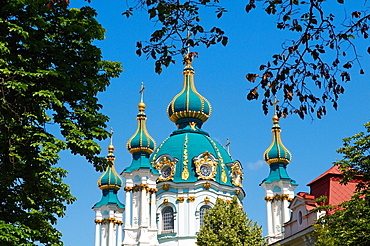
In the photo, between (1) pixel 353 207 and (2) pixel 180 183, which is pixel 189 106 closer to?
(2) pixel 180 183

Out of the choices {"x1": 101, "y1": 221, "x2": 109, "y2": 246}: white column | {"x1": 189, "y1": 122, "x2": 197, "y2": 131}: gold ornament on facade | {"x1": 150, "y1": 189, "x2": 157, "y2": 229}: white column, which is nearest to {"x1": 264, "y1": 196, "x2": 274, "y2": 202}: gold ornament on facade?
{"x1": 189, "y1": 122, "x2": 197, "y2": 131}: gold ornament on facade

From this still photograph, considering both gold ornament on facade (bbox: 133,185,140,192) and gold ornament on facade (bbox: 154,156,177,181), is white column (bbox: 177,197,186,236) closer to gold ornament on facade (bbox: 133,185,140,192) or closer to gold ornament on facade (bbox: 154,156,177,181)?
gold ornament on facade (bbox: 154,156,177,181)

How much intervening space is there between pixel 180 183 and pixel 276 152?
7.97 meters

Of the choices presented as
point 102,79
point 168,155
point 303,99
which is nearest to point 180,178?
point 168,155

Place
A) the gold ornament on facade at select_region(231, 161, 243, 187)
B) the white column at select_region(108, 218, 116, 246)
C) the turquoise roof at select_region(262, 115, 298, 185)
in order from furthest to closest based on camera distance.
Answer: the white column at select_region(108, 218, 116, 246) → the turquoise roof at select_region(262, 115, 298, 185) → the gold ornament on facade at select_region(231, 161, 243, 187)

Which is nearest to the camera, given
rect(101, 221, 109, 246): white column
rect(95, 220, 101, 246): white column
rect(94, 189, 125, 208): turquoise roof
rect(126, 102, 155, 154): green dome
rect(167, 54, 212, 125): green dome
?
rect(126, 102, 155, 154): green dome

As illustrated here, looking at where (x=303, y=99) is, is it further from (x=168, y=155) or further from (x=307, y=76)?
(x=168, y=155)

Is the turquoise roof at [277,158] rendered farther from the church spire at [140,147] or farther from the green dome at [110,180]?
the green dome at [110,180]

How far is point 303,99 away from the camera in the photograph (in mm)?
10625

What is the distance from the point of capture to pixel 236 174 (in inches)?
2074

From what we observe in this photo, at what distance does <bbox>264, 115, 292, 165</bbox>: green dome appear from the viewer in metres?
52.9

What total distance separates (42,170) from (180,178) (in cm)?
3401

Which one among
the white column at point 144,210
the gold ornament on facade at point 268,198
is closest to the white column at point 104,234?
the white column at point 144,210

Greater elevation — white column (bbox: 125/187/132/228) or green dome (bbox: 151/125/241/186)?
green dome (bbox: 151/125/241/186)
